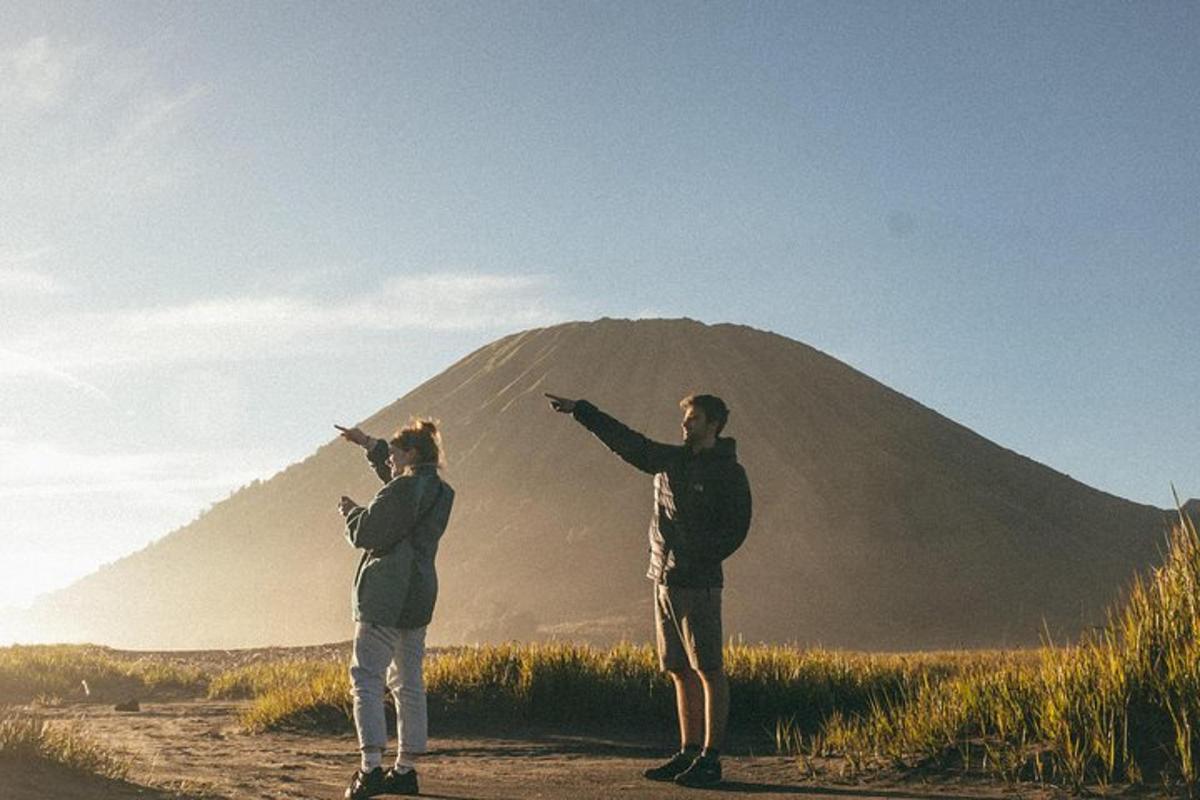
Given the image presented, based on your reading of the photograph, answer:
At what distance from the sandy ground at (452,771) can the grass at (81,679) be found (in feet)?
22.0

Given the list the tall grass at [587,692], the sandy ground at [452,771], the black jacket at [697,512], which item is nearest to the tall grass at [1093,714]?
the sandy ground at [452,771]

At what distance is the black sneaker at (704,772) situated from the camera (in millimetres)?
7184

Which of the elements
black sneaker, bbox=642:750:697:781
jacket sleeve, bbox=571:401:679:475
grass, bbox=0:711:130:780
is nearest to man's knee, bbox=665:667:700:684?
black sneaker, bbox=642:750:697:781

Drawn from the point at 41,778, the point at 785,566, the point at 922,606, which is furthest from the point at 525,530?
the point at 41,778

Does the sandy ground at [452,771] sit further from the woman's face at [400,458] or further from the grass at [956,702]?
the woman's face at [400,458]

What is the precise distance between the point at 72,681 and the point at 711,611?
1573cm

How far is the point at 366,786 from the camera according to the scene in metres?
6.61

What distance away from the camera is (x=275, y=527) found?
100750 millimetres

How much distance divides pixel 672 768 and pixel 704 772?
36cm

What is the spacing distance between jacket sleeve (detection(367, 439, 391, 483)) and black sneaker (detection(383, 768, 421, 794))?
5.81 ft

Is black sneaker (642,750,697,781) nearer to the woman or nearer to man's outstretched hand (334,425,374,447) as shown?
the woman

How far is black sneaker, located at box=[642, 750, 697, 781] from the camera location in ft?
24.6

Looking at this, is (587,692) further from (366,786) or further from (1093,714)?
(1093,714)

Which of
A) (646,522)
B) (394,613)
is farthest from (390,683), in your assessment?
(646,522)
